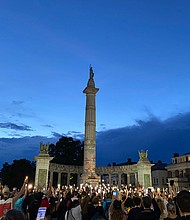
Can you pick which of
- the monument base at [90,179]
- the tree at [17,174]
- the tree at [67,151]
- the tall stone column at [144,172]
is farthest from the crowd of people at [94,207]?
the tree at [67,151]

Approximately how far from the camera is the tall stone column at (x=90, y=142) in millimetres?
39719

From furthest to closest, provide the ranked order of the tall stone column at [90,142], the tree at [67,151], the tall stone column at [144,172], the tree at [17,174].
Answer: the tree at [67,151], the tree at [17,174], the tall stone column at [144,172], the tall stone column at [90,142]

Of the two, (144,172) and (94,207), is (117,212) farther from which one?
(144,172)

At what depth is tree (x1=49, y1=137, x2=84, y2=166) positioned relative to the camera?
216 ft

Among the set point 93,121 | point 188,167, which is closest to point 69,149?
point 93,121

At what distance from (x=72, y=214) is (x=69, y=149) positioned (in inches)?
2371

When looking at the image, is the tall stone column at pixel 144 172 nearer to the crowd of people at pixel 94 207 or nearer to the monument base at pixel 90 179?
the monument base at pixel 90 179

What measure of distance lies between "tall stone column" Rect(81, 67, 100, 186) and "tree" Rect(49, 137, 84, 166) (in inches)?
967

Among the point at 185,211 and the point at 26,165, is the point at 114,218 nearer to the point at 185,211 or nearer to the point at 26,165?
the point at 185,211

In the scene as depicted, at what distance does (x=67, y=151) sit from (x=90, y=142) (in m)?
26.0

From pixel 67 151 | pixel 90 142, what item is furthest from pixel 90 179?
pixel 67 151

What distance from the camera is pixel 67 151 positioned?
220 ft

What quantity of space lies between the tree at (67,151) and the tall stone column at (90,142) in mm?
24566

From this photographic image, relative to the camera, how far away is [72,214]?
25.4 feet
